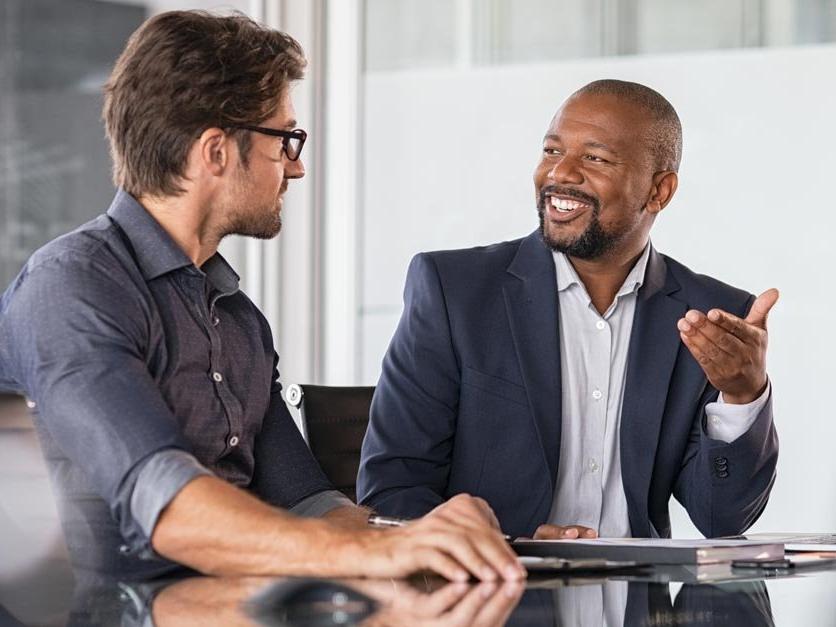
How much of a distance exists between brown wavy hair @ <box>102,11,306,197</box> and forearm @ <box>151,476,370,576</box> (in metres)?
0.59

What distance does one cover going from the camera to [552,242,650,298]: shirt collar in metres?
2.50

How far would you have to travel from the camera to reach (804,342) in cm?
374

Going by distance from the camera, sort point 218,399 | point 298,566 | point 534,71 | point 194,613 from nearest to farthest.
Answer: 1. point 194,613
2. point 298,566
3. point 218,399
4. point 534,71

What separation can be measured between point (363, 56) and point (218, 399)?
2.84 metres

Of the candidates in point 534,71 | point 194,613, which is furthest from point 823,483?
point 194,613

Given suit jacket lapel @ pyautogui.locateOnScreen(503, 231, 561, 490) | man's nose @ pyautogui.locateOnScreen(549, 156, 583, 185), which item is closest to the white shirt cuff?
suit jacket lapel @ pyautogui.locateOnScreen(503, 231, 561, 490)

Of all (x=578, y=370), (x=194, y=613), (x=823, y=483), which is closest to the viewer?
(x=194, y=613)

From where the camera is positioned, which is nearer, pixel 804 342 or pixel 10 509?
pixel 10 509

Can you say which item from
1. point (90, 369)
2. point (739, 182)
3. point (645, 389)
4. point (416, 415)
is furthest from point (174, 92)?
point (739, 182)

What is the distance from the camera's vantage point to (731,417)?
2236mm

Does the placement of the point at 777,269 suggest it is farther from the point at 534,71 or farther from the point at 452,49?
the point at 452,49

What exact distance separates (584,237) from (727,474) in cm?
52

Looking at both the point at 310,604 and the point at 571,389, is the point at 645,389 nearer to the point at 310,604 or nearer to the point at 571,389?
the point at 571,389

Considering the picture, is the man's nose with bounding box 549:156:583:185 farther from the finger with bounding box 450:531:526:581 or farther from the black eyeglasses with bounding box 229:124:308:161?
the finger with bounding box 450:531:526:581
